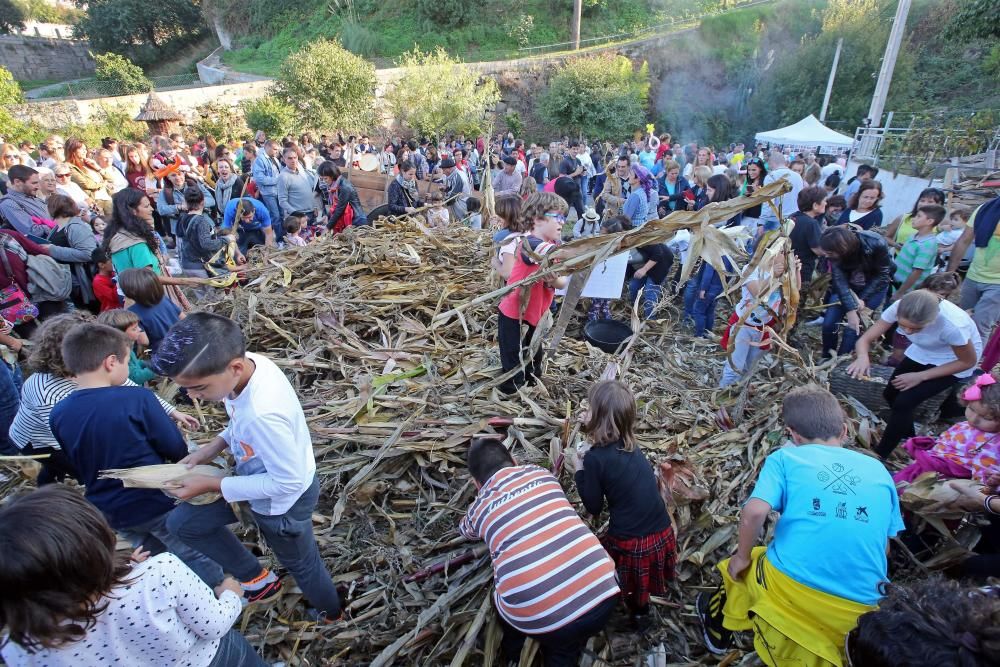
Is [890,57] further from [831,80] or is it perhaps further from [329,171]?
[329,171]

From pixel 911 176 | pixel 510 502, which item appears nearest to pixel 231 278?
pixel 510 502

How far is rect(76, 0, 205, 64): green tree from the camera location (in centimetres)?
4078

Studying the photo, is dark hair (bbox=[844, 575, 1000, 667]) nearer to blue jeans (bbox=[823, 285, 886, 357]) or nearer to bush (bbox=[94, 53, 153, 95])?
blue jeans (bbox=[823, 285, 886, 357])

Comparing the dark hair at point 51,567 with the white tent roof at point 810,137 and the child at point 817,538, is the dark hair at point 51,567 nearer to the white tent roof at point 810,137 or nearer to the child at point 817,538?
the child at point 817,538

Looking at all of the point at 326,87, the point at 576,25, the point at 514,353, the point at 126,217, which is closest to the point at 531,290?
the point at 514,353

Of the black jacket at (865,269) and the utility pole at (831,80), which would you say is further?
the utility pole at (831,80)

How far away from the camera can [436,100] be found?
77.4 ft

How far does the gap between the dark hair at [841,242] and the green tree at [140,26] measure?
56907 millimetres

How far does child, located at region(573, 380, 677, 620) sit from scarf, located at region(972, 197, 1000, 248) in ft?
15.0

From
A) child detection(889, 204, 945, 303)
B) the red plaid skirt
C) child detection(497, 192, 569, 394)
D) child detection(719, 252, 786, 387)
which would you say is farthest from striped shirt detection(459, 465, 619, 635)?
child detection(889, 204, 945, 303)

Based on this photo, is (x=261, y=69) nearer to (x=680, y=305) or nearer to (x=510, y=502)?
(x=680, y=305)

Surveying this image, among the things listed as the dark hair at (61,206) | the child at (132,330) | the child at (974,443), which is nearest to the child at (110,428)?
the child at (132,330)

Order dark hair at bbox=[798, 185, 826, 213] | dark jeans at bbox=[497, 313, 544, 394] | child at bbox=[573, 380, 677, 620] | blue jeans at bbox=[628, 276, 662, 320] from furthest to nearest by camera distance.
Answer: blue jeans at bbox=[628, 276, 662, 320]
dark hair at bbox=[798, 185, 826, 213]
dark jeans at bbox=[497, 313, 544, 394]
child at bbox=[573, 380, 677, 620]

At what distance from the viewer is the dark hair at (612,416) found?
7.72 ft
